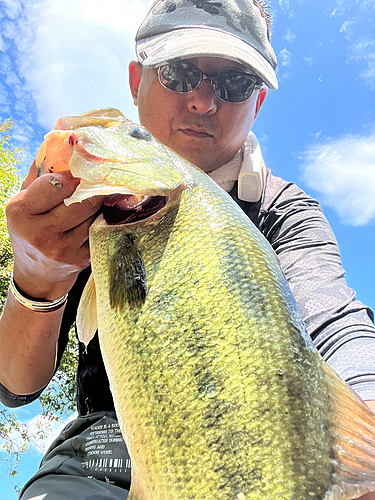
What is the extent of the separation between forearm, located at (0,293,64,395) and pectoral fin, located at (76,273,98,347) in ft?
1.71

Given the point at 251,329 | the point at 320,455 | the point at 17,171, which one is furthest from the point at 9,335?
the point at 17,171

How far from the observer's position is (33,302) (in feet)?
6.69

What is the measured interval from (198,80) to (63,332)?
1996mm

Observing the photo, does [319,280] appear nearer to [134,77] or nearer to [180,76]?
[180,76]

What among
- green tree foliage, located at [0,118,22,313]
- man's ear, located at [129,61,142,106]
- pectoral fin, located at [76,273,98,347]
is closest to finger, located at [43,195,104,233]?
pectoral fin, located at [76,273,98,347]

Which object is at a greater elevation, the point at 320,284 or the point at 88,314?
the point at 320,284

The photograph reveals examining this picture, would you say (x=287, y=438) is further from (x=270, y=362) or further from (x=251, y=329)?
(x=251, y=329)

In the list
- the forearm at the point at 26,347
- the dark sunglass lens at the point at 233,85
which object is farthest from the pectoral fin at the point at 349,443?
the dark sunglass lens at the point at 233,85

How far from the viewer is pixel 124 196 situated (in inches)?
65.2

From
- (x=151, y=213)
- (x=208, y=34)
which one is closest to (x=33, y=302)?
(x=151, y=213)

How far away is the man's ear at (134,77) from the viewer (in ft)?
10.6

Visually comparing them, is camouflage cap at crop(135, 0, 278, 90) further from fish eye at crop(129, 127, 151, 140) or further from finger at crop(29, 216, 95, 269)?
finger at crop(29, 216, 95, 269)

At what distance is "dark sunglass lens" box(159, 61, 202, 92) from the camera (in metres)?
2.70

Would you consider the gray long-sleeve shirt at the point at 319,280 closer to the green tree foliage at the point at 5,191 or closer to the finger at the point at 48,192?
the finger at the point at 48,192
